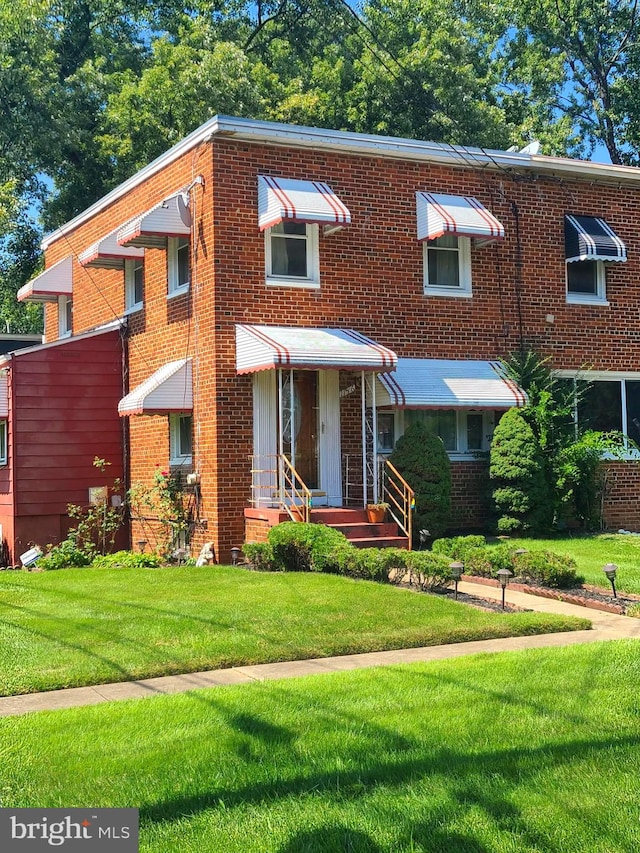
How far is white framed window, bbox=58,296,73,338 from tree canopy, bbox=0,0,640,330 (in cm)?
259

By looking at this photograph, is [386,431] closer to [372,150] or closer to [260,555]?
[260,555]

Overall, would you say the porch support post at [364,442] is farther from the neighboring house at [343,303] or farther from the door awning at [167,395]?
the door awning at [167,395]

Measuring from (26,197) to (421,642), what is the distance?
96.1 feet

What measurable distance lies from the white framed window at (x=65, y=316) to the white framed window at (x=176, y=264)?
280 inches

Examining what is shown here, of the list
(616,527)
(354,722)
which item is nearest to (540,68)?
(616,527)

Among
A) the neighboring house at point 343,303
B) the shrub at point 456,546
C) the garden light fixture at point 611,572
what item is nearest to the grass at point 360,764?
the garden light fixture at point 611,572

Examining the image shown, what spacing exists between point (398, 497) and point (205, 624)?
7640 mm

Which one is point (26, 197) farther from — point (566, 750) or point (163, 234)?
point (566, 750)

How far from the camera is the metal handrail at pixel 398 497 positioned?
15742mm

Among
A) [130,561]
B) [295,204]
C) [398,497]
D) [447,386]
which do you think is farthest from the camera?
[447,386]

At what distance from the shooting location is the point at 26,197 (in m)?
34.4

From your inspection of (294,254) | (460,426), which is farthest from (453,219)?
(460,426)

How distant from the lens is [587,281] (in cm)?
2016

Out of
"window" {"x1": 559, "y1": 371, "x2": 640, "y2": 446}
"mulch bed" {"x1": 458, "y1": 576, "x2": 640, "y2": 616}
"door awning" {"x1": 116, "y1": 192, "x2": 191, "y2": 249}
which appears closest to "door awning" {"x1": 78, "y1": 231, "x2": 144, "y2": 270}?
"door awning" {"x1": 116, "y1": 192, "x2": 191, "y2": 249}
